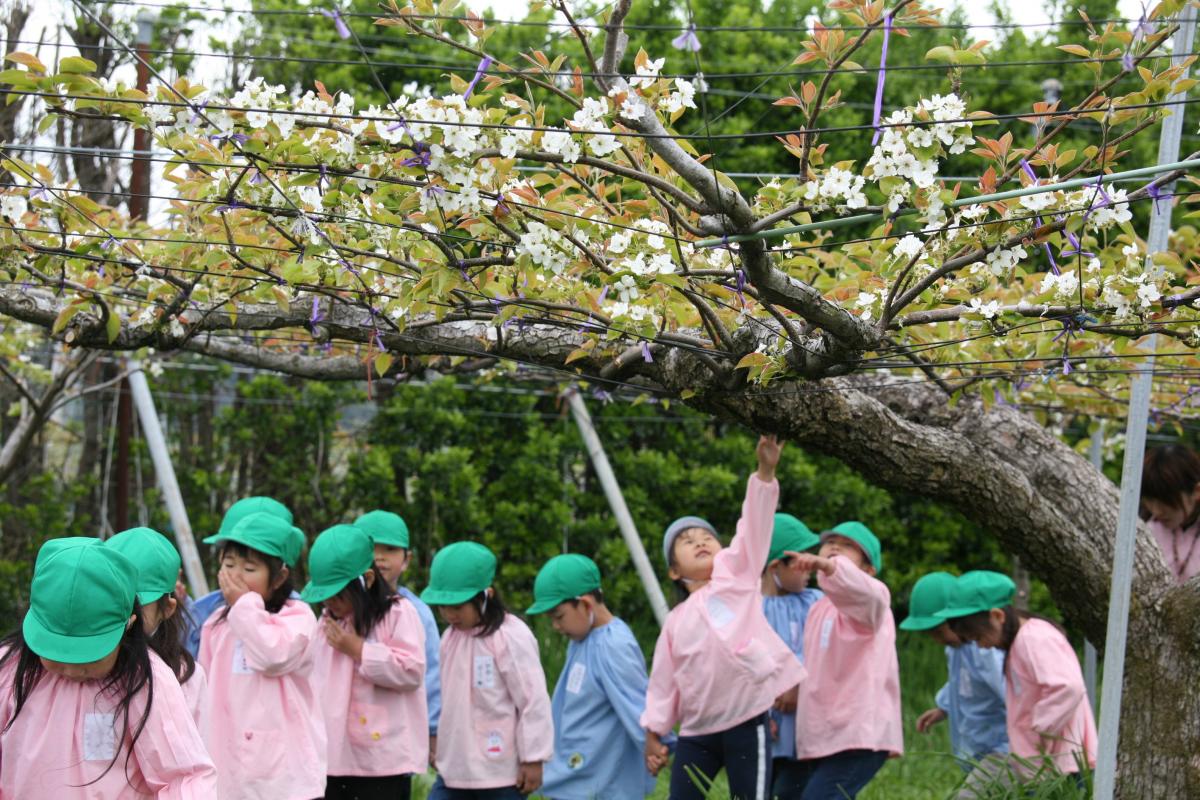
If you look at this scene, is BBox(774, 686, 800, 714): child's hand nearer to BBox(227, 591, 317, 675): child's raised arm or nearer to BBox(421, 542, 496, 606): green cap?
BBox(421, 542, 496, 606): green cap

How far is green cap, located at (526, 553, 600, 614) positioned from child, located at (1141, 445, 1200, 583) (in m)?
2.24

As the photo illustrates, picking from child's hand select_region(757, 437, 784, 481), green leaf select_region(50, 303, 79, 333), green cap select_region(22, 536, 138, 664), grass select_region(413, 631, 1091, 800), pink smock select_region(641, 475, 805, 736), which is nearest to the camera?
green cap select_region(22, 536, 138, 664)

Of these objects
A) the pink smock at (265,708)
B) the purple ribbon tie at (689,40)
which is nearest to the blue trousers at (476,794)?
the pink smock at (265,708)

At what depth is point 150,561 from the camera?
4094mm

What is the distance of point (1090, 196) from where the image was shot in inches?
121

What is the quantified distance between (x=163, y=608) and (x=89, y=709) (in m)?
0.89

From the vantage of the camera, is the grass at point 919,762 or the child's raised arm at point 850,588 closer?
the grass at point 919,762

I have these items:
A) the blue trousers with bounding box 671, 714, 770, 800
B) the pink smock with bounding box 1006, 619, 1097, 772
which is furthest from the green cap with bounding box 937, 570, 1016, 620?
the blue trousers with bounding box 671, 714, 770, 800

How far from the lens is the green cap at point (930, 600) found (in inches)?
223

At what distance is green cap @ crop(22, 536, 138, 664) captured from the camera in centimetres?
311

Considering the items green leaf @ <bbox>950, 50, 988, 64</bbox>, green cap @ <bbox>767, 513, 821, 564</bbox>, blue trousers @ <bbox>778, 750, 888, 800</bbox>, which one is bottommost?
blue trousers @ <bbox>778, 750, 888, 800</bbox>

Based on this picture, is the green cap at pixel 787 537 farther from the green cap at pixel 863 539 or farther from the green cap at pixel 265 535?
the green cap at pixel 265 535

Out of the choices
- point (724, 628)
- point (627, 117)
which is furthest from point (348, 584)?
point (627, 117)

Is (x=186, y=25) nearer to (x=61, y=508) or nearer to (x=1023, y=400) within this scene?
(x=61, y=508)
